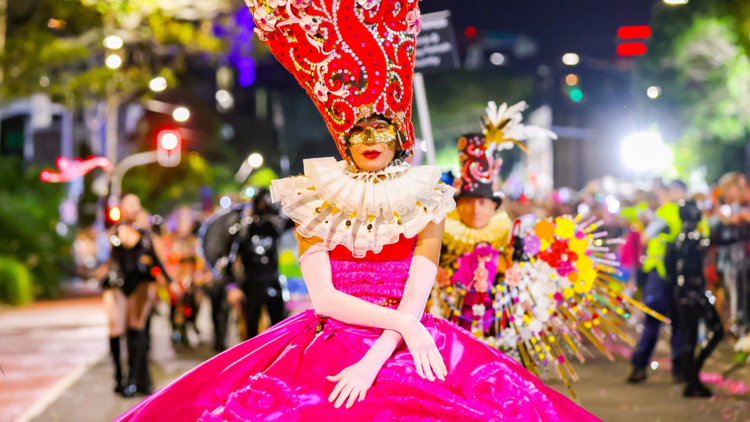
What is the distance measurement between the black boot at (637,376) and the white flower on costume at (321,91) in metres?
5.22

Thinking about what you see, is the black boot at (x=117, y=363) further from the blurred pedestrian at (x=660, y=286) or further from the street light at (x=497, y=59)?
the street light at (x=497, y=59)

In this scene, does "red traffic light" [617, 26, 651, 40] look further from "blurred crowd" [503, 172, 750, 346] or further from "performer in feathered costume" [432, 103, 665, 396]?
"performer in feathered costume" [432, 103, 665, 396]

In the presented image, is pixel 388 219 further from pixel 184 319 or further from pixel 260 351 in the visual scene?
pixel 184 319

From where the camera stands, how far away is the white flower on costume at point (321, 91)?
2.97 metres

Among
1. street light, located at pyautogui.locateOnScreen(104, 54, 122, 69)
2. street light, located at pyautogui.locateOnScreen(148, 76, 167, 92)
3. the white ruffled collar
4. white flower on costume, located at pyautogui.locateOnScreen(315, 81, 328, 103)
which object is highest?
street light, located at pyautogui.locateOnScreen(104, 54, 122, 69)

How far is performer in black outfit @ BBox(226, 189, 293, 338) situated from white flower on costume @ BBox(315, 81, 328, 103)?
4.47 m

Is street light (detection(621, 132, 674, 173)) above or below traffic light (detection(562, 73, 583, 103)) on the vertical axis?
below

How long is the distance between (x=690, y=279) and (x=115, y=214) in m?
5.50

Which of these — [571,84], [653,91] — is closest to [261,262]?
[571,84]

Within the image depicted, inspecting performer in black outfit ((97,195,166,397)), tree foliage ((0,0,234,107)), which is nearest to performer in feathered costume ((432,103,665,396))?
performer in black outfit ((97,195,166,397))

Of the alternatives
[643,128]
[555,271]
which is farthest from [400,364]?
[643,128]

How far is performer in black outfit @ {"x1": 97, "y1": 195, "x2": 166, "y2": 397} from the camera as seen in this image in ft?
22.1

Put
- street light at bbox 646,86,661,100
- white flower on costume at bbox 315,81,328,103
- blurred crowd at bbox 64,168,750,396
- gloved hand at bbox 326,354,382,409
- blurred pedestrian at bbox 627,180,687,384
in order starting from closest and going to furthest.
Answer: gloved hand at bbox 326,354,382,409 < white flower on costume at bbox 315,81,328,103 < blurred crowd at bbox 64,168,750,396 < blurred pedestrian at bbox 627,180,687,384 < street light at bbox 646,86,661,100

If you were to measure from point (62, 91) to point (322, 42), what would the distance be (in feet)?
46.3
